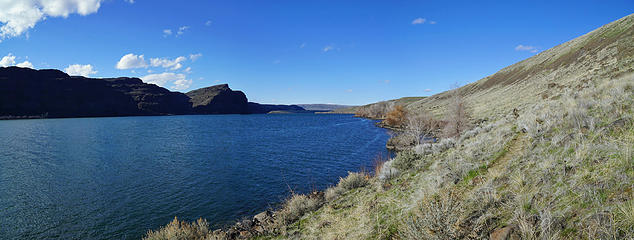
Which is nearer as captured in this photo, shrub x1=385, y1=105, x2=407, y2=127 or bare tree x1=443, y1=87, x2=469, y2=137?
bare tree x1=443, y1=87, x2=469, y2=137

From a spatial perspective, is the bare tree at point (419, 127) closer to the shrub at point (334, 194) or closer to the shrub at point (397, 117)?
the shrub at point (334, 194)

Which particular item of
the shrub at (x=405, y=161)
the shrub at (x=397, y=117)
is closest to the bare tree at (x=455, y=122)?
the shrub at (x=405, y=161)

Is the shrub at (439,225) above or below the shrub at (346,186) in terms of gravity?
above

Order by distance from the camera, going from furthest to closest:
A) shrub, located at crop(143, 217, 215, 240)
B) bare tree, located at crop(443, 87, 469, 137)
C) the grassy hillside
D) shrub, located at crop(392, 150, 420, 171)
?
bare tree, located at crop(443, 87, 469, 137) → shrub, located at crop(392, 150, 420, 171) → shrub, located at crop(143, 217, 215, 240) → the grassy hillside

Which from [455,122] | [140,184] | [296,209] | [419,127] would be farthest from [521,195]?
[455,122]

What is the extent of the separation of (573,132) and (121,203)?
949 inches

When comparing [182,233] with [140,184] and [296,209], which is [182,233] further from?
[140,184]

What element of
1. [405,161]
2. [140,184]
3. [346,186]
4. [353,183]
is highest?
[405,161]

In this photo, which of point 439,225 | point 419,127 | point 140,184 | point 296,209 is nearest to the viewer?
point 439,225

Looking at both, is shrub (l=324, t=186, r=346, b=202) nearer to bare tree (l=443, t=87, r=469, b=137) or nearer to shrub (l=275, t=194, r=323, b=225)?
shrub (l=275, t=194, r=323, b=225)

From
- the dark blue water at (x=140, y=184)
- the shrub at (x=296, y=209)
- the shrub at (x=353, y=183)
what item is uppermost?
the shrub at (x=353, y=183)

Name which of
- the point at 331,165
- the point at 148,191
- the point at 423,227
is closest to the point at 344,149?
the point at 331,165

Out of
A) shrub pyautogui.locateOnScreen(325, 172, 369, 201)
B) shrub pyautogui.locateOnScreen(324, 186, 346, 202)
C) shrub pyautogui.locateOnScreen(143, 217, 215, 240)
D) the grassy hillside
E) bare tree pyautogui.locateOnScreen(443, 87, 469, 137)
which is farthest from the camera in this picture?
bare tree pyautogui.locateOnScreen(443, 87, 469, 137)

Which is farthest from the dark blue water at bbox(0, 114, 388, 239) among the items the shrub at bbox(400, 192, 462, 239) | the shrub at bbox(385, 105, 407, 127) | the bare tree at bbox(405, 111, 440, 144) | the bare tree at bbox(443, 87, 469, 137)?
the shrub at bbox(385, 105, 407, 127)
